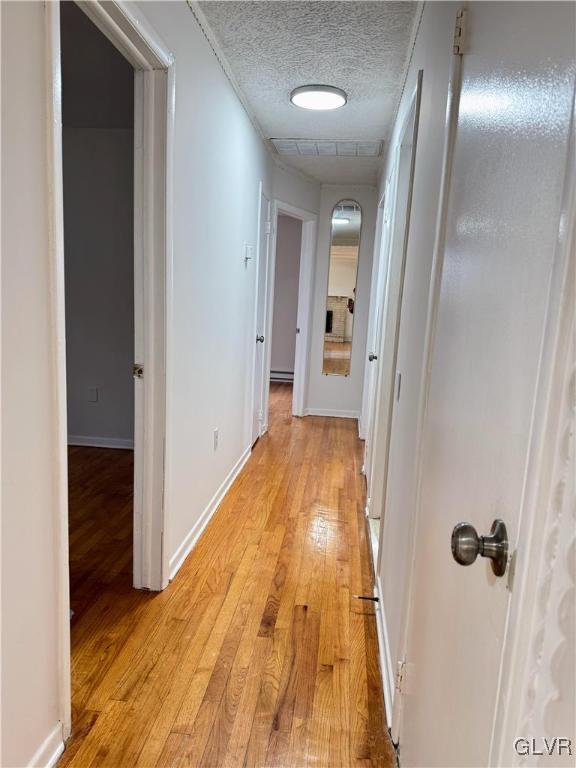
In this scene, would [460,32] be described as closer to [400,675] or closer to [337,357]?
[400,675]

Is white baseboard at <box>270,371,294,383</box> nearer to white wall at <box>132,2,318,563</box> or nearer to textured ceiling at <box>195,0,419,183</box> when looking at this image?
white wall at <box>132,2,318,563</box>

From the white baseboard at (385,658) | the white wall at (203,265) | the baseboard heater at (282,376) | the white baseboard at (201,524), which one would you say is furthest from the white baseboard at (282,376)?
the white baseboard at (385,658)

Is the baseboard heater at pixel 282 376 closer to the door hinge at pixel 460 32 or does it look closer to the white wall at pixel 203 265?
the white wall at pixel 203 265

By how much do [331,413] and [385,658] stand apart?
12.2 ft

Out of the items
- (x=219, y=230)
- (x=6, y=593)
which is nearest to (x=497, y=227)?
(x=6, y=593)

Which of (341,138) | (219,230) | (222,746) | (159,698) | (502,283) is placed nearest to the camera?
(502,283)

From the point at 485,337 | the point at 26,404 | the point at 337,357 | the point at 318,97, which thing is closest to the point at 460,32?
the point at 485,337

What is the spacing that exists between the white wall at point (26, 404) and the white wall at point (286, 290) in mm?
5901

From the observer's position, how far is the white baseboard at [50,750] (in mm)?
1248

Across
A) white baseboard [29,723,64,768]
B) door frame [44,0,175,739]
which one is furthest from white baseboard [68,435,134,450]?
white baseboard [29,723,64,768]

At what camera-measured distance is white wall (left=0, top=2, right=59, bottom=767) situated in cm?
102

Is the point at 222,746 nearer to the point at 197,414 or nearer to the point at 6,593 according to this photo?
the point at 6,593

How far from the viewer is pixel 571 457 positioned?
48 cm

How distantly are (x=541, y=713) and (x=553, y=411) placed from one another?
0.32m
